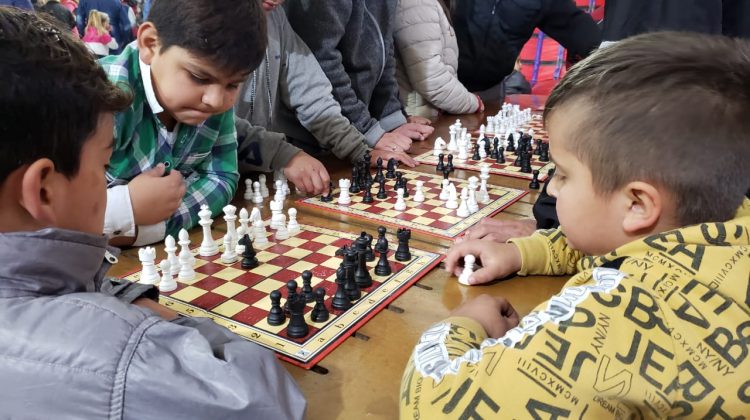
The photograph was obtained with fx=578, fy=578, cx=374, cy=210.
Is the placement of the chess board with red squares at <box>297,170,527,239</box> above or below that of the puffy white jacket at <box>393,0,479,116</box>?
below

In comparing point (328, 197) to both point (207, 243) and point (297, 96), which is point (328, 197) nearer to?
point (207, 243)

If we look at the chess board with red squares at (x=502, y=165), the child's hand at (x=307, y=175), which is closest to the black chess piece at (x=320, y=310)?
the child's hand at (x=307, y=175)

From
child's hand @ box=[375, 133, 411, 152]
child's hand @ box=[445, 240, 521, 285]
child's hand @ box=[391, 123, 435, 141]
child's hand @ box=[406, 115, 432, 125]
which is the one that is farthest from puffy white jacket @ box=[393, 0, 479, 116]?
child's hand @ box=[445, 240, 521, 285]

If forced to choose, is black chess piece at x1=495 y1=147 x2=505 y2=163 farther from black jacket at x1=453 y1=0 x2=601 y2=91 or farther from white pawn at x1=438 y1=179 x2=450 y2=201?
black jacket at x1=453 y1=0 x2=601 y2=91

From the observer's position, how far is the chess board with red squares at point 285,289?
3.24 feet

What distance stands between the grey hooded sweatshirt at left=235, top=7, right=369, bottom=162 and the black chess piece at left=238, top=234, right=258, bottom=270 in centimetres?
98

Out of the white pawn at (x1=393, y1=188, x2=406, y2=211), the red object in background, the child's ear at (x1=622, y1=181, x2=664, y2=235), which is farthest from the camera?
the red object in background

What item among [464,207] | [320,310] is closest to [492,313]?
[320,310]

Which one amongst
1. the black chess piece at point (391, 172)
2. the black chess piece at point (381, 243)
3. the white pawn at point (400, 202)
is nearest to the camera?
the black chess piece at point (381, 243)

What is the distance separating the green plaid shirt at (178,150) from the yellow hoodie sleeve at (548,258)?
863 mm

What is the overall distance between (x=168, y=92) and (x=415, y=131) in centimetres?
142

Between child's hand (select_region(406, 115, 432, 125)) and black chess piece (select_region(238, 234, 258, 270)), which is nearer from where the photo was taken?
black chess piece (select_region(238, 234, 258, 270))

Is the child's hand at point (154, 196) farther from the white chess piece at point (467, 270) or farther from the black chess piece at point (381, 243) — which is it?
the white chess piece at point (467, 270)

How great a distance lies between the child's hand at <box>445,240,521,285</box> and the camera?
3.95ft
